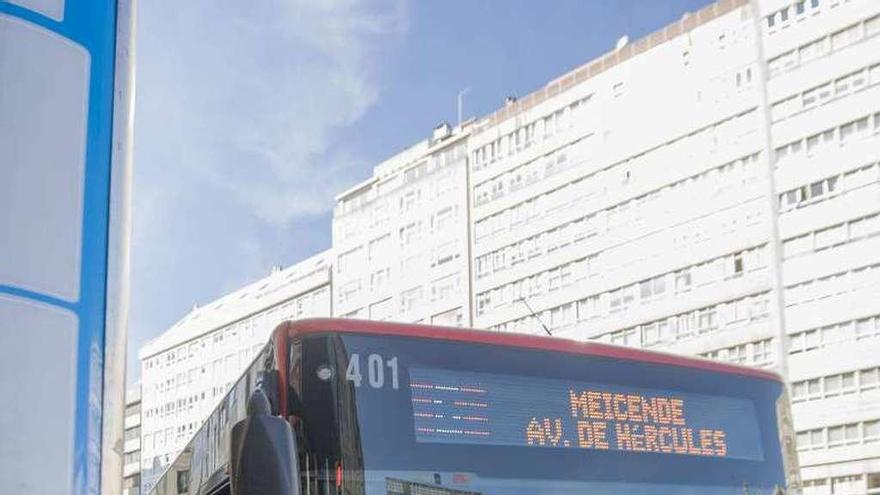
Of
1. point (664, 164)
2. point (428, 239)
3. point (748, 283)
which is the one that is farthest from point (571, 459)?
→ point (428, 239)

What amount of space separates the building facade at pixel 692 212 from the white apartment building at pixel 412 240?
136mm

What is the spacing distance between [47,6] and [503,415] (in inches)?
141

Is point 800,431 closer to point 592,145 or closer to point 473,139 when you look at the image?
point 592,145

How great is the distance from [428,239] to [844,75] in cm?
2694

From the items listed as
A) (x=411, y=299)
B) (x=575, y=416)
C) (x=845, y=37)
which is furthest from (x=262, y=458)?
(x=411, y=299)

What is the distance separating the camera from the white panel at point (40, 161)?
5.54 feet

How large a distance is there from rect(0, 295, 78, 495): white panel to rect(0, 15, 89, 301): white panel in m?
0.04

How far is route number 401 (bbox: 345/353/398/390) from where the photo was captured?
16.6ft

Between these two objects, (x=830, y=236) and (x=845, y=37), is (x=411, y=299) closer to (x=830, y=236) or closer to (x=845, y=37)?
(x=830, y=236)

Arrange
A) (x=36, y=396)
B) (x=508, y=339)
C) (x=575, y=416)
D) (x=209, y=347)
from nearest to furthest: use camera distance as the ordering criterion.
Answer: (x=36, y=396) < (x=575, y=416) < (x=508, y=339) < (x=209, y=347)

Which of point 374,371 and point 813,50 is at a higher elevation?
point 813,50

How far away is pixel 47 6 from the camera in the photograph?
178 cm

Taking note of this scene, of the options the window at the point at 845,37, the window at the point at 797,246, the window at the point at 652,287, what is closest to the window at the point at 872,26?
the window at the point at 845,37

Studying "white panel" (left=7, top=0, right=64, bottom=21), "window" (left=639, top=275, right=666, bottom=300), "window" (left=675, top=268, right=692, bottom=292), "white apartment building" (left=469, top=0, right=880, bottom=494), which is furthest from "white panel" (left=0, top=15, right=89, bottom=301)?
"window" (left=639, top=275, right=666, bottom=300)
